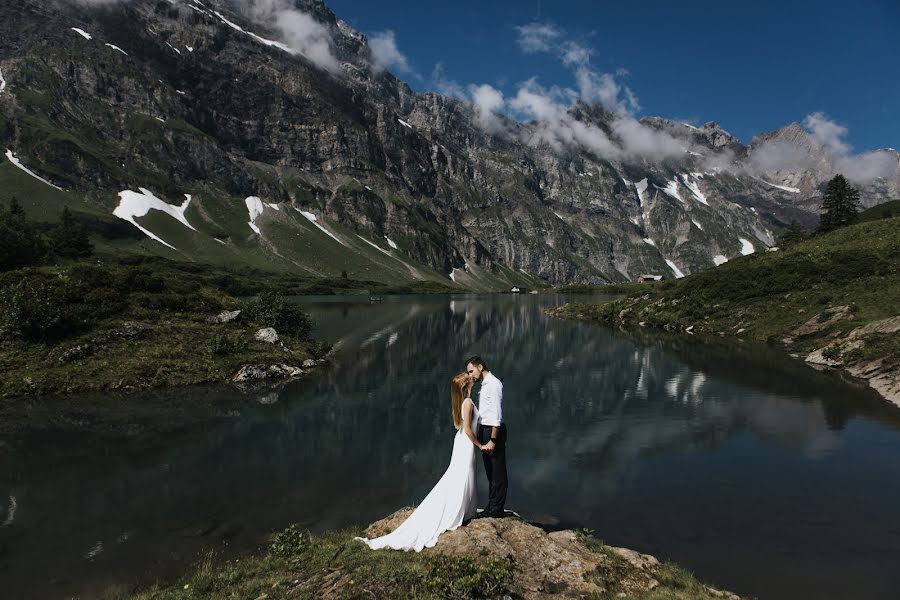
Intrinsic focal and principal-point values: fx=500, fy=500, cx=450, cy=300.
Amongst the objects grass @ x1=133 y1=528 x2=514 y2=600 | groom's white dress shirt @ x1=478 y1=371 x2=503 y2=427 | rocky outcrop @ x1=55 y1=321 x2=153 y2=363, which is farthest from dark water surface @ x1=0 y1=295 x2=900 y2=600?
groom's white dress shirt @ x1=478 y1=371 x2=503 y2=427

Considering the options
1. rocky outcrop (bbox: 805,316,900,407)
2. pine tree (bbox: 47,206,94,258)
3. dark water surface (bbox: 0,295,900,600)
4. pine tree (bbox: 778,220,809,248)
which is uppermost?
pine tree (bbox: 778,220,809,248)

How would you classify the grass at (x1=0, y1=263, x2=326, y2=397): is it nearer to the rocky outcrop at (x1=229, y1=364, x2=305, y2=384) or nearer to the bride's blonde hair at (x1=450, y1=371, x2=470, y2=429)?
the rocky outcrop at (x1=229, y1=364, x2=305, y2=384)

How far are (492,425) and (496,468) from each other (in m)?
1.34

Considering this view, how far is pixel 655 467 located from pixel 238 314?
140 ft

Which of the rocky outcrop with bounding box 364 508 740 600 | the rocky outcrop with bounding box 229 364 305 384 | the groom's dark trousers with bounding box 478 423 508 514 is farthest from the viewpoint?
the rocky outcrop with bounding box 229 364 305 384

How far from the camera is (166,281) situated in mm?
54562

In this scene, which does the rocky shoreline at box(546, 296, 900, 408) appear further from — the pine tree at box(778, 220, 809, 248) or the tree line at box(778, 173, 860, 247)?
the tree line at box(778, 173, 860, 247)

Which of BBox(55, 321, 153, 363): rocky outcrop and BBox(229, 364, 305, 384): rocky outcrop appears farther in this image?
BBox(229, 364, 305, 384): rocky outcrop

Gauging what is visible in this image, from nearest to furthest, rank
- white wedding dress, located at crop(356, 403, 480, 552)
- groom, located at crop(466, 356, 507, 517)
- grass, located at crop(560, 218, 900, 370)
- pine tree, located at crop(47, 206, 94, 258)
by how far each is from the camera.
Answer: white wedding dress, located at crop(356, 403, 480, 552), groom, located at crop(466, 356, 507, 517), grass, located at crop(560, 218, 900, 370), pine tree, located at crop(47, 206, 94, 258)

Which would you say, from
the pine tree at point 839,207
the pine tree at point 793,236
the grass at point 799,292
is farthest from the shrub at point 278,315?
the pine tree at point 839,207

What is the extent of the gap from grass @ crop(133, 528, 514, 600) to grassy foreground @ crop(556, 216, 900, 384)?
45.7 meters

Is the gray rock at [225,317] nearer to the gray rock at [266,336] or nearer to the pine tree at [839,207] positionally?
the gray rock at [266,336]

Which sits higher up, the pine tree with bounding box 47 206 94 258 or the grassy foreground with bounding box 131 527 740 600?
the pine tree with bounding box 47 206 94 258

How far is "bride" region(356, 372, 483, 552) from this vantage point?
12.7 metres
